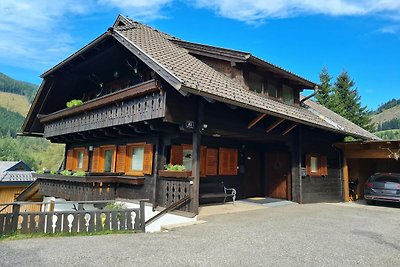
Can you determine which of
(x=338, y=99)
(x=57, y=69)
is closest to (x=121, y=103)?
(x=57, y=69)

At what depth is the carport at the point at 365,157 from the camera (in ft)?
38.2

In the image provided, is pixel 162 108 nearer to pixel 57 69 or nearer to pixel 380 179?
pixel 57 69

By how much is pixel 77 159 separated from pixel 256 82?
987 cm

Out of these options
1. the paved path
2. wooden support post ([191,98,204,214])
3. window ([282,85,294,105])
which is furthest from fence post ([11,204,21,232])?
window ([282,85,294,105])

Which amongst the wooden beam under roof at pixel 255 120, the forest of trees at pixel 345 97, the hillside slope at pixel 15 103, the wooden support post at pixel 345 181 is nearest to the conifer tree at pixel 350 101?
A: the forest of trees at pixel 345 97

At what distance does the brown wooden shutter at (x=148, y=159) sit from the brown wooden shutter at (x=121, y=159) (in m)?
1.57

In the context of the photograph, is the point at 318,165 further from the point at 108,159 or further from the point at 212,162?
the point at 108,159

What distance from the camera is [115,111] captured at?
9.91m

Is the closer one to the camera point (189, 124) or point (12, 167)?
point (189, 124)

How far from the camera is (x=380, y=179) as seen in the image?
11891 mm

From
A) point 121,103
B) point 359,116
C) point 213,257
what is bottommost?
point 213,257

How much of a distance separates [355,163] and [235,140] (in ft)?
25.1

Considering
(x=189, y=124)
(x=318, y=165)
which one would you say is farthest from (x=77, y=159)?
(x=318, y=165)

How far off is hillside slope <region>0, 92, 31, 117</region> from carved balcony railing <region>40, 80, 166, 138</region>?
16104 centimetres
